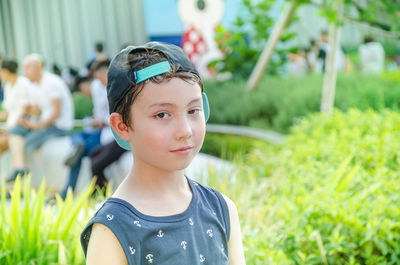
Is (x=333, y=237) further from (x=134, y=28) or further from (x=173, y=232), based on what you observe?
(x=134, y=28)

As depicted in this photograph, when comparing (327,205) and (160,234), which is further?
(327,205)

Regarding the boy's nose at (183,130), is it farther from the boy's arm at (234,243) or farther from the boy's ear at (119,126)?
Answer: the boy's arm at (234,243)

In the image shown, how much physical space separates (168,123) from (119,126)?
0.52 feet

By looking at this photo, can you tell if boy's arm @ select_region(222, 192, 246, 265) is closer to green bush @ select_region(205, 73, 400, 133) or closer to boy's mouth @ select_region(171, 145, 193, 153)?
boy's mouth @ select_region(171, 145, 193, 153)

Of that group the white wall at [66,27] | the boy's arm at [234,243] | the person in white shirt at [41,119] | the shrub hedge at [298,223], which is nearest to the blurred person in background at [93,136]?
the person in white shirt at [41,119]

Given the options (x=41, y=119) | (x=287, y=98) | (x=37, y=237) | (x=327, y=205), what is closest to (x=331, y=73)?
(x=287, y=98)

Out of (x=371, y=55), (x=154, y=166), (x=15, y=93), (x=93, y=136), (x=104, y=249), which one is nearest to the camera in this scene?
(x=104, y=249)

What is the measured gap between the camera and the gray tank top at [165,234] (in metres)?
1.29

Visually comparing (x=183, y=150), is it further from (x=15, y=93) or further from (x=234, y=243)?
(x=15, y=93)

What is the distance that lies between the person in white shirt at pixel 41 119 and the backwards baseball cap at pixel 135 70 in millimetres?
5271

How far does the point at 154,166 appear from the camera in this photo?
1384 mm

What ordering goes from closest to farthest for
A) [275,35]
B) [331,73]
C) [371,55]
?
[331,73]
[275,35]
[371,55]

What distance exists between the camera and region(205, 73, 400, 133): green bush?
278 inches

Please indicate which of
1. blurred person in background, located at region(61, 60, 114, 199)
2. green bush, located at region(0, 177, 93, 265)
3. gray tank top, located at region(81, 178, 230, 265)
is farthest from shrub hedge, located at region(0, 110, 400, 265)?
blurred person in background, located at region(61, 60, 114, 199)
